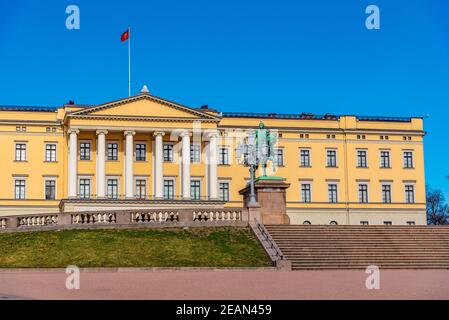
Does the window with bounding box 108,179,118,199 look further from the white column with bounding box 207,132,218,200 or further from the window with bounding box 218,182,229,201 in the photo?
the window with bounding box 218,182,229,201

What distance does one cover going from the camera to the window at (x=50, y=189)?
2832 inches

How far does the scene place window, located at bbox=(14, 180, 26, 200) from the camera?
233ft

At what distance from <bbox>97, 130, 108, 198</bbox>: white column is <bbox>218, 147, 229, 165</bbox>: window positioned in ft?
37.0

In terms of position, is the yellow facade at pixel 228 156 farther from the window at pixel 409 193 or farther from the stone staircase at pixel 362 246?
the stone staircase at pixel 362 246

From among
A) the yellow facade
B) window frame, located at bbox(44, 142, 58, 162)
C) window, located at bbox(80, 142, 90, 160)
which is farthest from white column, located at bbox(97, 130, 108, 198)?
window frame, located at bbox(44, 142, 58, 162)

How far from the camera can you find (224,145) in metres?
75.1

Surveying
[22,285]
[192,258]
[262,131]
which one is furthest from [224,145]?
[22,285]

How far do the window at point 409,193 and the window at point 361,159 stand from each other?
4847mm

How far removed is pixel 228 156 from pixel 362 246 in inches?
1616

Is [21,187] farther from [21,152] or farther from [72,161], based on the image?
[72,161]

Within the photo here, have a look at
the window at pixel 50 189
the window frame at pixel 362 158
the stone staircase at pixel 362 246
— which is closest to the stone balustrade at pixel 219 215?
the stone staircase at pixel 362 246

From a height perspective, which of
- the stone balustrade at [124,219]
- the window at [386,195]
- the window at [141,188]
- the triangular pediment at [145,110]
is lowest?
the stone balustrade at [124,219]

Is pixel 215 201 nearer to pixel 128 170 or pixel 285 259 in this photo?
pixel 128 170
